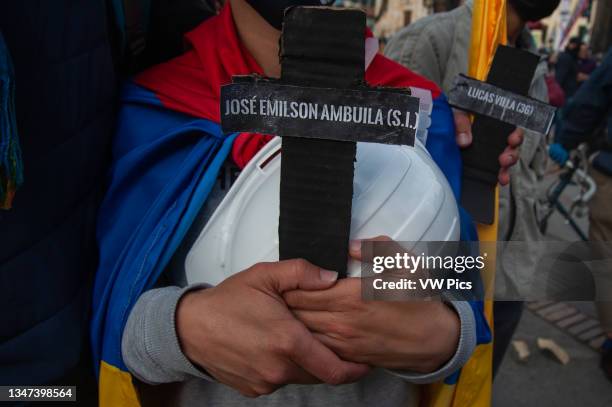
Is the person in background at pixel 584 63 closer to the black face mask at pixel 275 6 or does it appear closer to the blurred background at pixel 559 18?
the blurred background at pixel 559 18

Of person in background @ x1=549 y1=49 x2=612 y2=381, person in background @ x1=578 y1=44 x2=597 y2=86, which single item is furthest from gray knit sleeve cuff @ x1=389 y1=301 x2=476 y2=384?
person in background @ x1=578 y1=44 x2=597 y2=86

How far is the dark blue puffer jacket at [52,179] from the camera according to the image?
41.1 inches

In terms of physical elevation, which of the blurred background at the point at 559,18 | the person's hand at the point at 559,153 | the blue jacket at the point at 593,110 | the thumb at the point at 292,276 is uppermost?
the thumb at the point at 292,276

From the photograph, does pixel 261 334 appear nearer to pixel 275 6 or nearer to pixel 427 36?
pixel 275 6

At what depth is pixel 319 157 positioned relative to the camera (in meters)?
0.96

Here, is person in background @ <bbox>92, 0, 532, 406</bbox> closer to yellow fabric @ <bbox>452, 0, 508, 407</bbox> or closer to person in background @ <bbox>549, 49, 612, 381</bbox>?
yellow fabric @ <bbox>452, 0, 508, 407</bbox>

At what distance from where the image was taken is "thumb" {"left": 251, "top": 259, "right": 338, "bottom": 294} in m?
0.96

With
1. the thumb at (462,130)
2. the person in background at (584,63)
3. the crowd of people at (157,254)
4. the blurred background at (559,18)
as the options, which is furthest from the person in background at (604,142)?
the person in background at (584,63)

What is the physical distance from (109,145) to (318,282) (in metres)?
0.60

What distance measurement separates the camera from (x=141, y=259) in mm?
1119

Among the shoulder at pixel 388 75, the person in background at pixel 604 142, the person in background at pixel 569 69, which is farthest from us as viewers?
the person in background at pixel 569 69

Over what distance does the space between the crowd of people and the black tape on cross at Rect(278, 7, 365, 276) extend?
0.14 ft

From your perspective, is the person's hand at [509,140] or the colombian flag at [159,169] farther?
the person's hand at [509,140]

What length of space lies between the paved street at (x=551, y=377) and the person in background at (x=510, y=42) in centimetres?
A: 101
